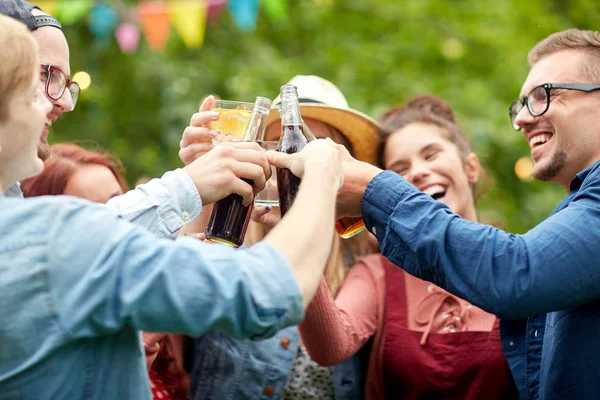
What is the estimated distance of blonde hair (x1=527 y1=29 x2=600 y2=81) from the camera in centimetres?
242

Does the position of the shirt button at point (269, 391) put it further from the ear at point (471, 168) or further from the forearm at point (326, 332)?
the ear at point (471, 168)

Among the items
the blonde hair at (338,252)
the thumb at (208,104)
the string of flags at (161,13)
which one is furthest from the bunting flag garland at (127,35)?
the thumb at (208,104)

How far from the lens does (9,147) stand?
133 centimetres

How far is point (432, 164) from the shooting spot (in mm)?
2990

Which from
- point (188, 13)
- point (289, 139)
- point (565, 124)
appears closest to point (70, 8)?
point (188, 13)

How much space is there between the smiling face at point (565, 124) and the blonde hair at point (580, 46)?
17mm

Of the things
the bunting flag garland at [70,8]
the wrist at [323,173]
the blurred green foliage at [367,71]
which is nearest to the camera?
the wrist at [323,173]

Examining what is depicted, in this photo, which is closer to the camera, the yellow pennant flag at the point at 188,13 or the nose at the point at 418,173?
the nose at the point at 418,173

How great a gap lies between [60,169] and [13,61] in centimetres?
173

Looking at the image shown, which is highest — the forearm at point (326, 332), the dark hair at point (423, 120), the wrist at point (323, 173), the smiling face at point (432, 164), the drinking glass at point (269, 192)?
the dark hair at point (423, 120)

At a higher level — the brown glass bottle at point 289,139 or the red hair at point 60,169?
the brown glass bottle at point 289,139

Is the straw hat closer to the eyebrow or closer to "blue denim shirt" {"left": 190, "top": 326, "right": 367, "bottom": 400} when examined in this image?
the eyebrow

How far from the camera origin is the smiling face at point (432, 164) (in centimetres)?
296

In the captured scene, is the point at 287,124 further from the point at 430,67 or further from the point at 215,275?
the point at 430,67
